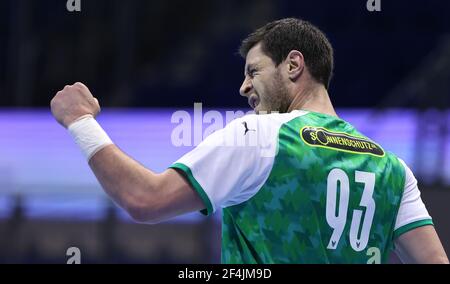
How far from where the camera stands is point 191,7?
13.7 metres

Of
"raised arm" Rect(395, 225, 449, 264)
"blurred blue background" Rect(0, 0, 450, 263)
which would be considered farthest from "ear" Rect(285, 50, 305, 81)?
"blurred blue background" Rect(0, 0, 450, 263)

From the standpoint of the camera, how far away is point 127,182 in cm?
232

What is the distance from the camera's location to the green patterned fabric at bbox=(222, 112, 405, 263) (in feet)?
8.12

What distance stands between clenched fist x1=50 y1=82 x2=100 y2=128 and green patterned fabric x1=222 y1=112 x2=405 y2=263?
502 mm

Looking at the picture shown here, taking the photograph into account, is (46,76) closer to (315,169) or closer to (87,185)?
(87,185)

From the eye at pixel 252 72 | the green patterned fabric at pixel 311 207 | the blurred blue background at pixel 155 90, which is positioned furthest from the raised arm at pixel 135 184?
the blurred blue background at pixel 155 90

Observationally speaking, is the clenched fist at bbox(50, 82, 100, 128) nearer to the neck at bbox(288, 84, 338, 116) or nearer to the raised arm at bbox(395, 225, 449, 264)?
the neck at bbox(288, 84, 338, 116)

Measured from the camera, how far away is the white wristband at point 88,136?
7.86 feet

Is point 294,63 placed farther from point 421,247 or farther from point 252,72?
point 421,247

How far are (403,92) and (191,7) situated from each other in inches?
203

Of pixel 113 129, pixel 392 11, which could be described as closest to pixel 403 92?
pixel 392 11

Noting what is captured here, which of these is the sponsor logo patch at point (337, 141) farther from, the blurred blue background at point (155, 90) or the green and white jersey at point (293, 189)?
the blurred blue background at point (155, 90)

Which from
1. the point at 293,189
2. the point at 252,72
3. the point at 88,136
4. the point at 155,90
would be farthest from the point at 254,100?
the point at 155,90

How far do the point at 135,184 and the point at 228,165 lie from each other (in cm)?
26
